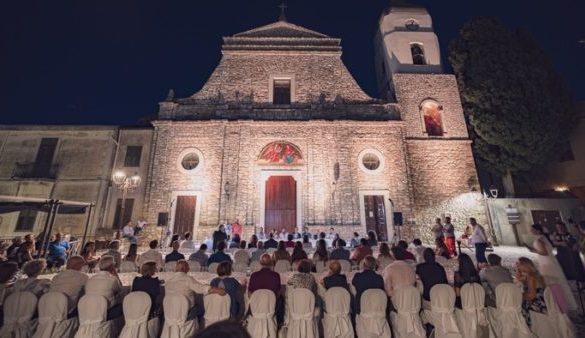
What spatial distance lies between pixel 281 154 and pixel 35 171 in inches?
554

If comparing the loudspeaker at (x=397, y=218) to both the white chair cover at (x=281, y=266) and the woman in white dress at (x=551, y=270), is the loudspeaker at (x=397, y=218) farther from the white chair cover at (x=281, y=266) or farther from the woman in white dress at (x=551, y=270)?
the white chair cover at (x=281, y=266)

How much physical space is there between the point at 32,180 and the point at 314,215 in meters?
15.7

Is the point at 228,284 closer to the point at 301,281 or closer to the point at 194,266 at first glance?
the point at 301,281

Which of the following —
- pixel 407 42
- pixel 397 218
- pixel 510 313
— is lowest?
pixel 510 313

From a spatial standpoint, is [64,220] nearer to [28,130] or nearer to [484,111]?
[28,130]

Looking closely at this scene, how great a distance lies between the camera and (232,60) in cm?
1758

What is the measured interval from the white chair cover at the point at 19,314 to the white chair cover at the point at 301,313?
3.56 meters

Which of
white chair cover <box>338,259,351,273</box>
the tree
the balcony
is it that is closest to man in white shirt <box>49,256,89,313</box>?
white chair cover <box>338,259,351,273</box>

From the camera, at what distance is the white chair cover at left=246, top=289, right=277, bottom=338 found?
12.3 feet

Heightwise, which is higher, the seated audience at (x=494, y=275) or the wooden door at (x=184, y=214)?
the wooden door at (x=184, y=214)

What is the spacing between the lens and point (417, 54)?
18375 mm

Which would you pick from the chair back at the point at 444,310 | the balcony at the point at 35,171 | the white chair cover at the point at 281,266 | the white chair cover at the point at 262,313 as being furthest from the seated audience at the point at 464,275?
the balcony at the point at 35,171

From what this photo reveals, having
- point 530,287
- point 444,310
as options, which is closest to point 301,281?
point 444,310

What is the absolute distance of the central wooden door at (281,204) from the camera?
14.4 m
